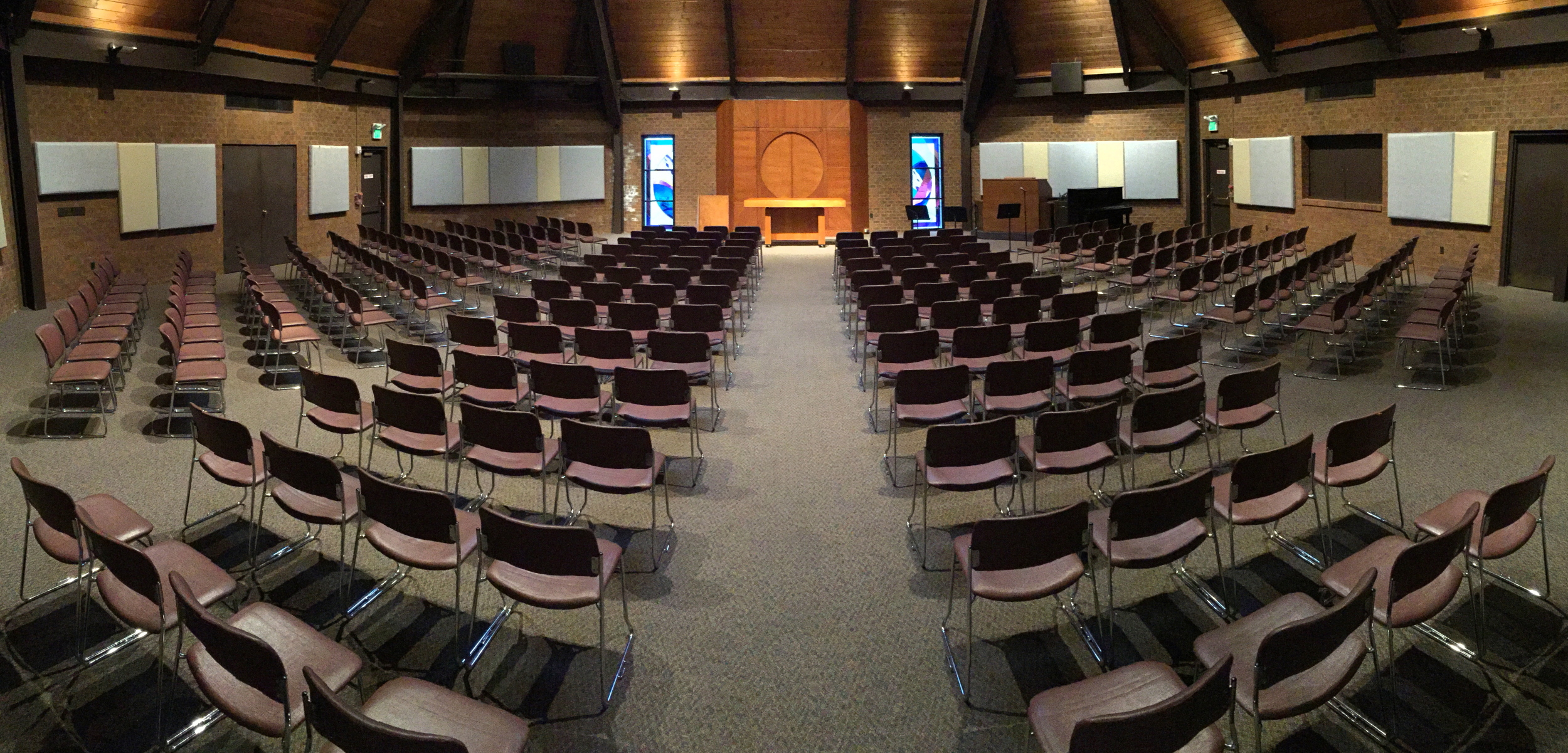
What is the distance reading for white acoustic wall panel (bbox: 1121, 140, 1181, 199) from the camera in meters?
20.7

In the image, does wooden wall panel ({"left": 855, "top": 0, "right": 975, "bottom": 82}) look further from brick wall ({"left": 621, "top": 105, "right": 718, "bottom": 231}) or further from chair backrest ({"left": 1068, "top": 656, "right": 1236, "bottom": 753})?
chair backrest ({"left": 1068, "top": 656, "right": 1236, "bottom": 753})

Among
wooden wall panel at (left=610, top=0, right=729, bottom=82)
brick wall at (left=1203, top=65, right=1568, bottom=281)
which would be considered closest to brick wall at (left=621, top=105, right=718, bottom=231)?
wooden wall panel at (left=610, top=0, right=729, bottom=82)

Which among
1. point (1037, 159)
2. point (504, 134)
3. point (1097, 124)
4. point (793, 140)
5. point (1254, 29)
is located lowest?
point (1037, 159)

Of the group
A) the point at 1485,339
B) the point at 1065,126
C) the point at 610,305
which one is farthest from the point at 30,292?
the point at 1065,126

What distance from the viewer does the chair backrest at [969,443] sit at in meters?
4.98

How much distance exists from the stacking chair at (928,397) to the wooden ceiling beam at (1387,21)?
458 inches

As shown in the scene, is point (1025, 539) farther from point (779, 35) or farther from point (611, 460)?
point (779, 35)

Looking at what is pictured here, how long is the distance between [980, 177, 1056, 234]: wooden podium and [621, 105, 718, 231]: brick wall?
607cm

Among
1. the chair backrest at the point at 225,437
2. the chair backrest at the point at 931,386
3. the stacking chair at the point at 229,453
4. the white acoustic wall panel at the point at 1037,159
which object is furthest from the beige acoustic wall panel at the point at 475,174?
the chair backrest at the point at 931,386

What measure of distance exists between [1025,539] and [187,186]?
628 inches

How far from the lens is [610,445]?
4.99m

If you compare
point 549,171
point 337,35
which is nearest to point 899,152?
point 549,171

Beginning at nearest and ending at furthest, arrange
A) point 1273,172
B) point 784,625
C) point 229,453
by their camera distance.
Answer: point 784,625
point 229,453
point 1273,172

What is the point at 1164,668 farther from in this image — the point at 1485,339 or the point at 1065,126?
the point at 1065,126
